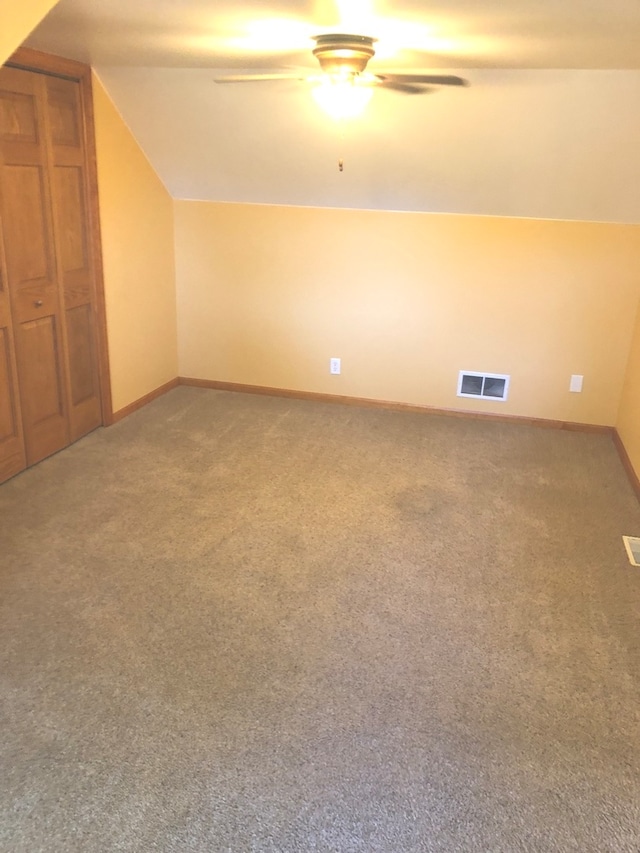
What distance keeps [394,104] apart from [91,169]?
1.66 metres

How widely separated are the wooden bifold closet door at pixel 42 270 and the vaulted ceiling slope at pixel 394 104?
11.7 inches

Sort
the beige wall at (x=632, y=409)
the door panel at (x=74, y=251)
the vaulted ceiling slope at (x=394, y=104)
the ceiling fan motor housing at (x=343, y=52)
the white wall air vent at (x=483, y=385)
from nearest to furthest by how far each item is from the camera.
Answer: the vaulted ceiling slope at (x=394, y=104) < the ceiling fan motor housing at (x=343, y=52) < the door panel at (x=74, y=251) < the beige wall at (x=632, y=409) < the white wall air vent at (x=483, y=385)

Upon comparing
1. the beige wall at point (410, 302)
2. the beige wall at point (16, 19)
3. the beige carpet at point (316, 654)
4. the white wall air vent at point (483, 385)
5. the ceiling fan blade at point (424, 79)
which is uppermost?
the ceiling fan blade at point (424, 79)

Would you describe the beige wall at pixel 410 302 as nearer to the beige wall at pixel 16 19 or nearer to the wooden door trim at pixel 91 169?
the wooden door trim at pixel 91 169

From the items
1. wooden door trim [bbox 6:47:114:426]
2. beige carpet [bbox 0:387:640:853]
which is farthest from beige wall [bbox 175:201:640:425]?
wooden door trim [bbox 6:47:114:426]

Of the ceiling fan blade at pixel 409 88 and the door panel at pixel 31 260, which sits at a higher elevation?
the ceiling fan blade at pixel 409 88

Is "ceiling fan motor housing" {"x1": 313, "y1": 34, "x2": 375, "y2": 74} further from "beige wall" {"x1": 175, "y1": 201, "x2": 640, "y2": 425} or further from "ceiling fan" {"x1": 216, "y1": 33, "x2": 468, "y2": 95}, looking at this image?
"beige wall" {"x1": 175, "y1": 201, "x2": 640, "y2": 425}

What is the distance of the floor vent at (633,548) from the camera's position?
2.97m

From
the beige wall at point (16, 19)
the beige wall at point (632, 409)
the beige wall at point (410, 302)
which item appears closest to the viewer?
the beige wall at point (16, 19)

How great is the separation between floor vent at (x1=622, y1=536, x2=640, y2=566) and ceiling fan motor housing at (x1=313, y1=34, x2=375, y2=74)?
229 cm

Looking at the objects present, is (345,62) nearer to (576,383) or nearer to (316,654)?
(316,654)

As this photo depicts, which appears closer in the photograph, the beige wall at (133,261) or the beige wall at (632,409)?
the beige wall at (632,409)

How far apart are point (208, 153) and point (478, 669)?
3276 millimetres

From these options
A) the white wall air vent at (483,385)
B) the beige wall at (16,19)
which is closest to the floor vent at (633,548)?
the white wall air vent at (483,385)
